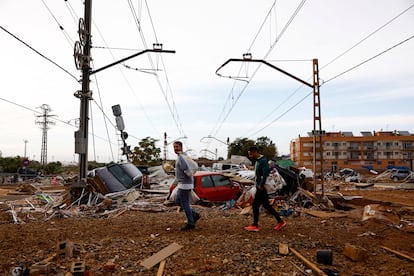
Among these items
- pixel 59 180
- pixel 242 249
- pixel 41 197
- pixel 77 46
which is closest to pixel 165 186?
pixel 41 197

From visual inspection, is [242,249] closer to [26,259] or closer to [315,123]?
[26,259]

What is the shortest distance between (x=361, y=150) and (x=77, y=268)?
95.8 metres

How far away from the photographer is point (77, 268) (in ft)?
14.6

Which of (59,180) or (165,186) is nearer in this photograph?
(165,186)

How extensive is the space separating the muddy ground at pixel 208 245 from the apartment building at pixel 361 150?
8310cm

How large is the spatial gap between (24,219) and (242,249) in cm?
662

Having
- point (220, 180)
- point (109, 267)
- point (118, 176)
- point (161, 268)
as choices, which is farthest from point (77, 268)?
point (118, 176)

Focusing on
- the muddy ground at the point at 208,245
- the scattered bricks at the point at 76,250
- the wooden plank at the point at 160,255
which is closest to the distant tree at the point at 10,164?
the muddy ground at the point at 208,245

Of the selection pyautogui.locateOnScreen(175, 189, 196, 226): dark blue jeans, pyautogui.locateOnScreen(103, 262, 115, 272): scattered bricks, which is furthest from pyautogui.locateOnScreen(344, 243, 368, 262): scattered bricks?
pyautogui.locateOnScreen(103, 262, 115, 272): scattered bricks

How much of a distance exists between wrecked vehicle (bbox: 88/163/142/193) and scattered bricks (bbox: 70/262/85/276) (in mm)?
8705

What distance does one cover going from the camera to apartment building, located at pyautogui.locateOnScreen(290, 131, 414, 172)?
88.3m

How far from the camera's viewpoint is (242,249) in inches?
218

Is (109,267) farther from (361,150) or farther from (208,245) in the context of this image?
(361,150)

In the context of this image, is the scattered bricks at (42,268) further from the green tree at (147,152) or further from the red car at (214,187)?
the green tree at (147,152)
